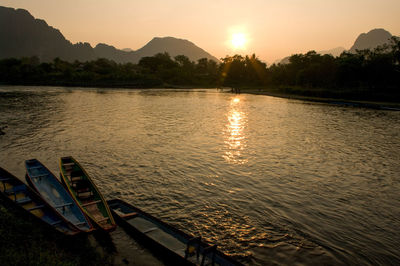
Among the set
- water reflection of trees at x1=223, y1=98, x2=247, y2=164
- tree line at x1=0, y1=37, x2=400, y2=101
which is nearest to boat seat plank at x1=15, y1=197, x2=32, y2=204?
water reflection of trees at x1=223, y1=98, x2=247, y2=164

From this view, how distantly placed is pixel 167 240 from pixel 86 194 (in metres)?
6.04

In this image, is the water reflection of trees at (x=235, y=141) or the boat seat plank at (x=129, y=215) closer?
the boat seat plank at (x=129, y=215)

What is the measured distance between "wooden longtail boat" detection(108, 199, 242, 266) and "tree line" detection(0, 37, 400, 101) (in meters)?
92.9

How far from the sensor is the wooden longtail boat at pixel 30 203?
1048 cm

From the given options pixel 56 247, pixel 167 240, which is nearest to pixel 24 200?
pixel 56 247

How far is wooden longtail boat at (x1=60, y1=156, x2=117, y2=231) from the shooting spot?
36.7 feet

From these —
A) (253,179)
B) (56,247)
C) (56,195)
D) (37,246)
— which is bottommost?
(253,179)

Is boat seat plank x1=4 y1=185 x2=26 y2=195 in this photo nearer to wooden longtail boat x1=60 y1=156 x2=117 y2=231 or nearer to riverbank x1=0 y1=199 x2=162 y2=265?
riverbank x1=0 y1=199 x2=162 y2=265

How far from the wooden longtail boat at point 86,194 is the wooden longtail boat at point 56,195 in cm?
31

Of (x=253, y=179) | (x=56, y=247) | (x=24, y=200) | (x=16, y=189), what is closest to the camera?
(x=56, y=247)

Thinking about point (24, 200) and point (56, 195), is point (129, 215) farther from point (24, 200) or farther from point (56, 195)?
point (24, 200)

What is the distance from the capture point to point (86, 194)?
1405cm

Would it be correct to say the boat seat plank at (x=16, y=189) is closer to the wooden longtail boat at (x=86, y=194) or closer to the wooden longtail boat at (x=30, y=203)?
the wooden longtail boat at (x=30, y=203)

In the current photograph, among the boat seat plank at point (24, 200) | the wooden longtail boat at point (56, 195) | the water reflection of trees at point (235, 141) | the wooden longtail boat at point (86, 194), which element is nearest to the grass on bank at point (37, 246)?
the boat seat plank at point (24, 200)
